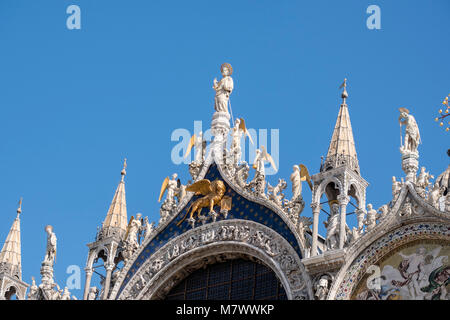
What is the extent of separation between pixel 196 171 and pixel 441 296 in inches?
356

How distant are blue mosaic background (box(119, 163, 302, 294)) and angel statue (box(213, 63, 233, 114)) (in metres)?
2.10

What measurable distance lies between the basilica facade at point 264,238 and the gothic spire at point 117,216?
40mm

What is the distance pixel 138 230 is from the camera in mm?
31828

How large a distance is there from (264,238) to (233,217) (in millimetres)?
1332

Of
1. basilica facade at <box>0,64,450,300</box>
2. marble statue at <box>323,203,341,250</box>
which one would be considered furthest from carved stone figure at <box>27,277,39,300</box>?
marble statue at <box>323,203,341,250</box>

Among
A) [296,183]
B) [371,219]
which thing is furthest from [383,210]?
[296,183]

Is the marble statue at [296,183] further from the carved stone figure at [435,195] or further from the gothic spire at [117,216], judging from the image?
the gothic spire at [117,216]

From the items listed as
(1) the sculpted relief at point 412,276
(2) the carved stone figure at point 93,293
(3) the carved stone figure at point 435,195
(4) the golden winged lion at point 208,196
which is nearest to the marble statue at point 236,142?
(4) the golden winged lion at point 208,196

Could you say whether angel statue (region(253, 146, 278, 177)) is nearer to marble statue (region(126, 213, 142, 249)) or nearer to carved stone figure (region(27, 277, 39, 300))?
marble statue (region(126, 213, 142, 249))

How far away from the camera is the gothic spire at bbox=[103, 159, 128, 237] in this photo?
106ft

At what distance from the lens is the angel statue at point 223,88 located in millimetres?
32500

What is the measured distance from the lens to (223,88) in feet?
107
